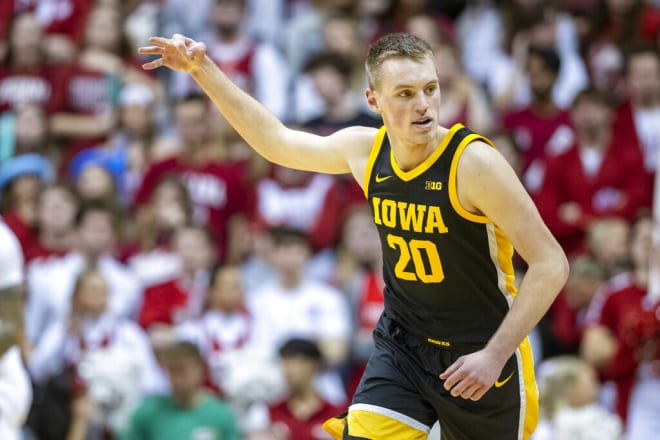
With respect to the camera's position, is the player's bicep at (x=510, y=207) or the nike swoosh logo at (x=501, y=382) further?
the nike swoosh logo at (x=501, y=382)

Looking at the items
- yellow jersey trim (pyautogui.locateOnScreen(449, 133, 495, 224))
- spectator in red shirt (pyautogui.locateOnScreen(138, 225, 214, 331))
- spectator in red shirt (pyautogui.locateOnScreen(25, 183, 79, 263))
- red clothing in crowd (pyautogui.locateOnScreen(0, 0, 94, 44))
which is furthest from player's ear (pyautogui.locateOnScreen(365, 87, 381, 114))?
red clothing in crowd (pyautogui.locateOnScreen(0, 0, 94, 44))

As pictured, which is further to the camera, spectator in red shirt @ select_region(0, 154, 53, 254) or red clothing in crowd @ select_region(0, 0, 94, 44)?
red clothing in crowd @ select_region(0, 0, 94, 44)

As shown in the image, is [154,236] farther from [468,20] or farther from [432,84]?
[432,84]

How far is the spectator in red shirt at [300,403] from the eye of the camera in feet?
28.7

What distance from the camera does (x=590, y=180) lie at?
410 inches

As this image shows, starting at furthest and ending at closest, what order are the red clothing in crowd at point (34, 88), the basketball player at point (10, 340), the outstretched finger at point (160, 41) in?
the red clothing in crowd at point (34, 88)
the basketball player at point (10, 340)
the outstretched finger at point (160, 41)

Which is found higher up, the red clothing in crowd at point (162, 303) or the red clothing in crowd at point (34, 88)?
the red clothing in crowd at point (34, 88)

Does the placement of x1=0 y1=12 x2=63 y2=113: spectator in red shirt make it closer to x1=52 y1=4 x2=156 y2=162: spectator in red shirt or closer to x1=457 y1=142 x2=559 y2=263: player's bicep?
x1=52 y1=4 x2=156 y2=162: spectator in red shirt

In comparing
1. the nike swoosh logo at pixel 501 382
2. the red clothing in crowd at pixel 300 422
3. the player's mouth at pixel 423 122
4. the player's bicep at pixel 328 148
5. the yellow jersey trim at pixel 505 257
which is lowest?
the red clothing in crowd at pixel 300 422

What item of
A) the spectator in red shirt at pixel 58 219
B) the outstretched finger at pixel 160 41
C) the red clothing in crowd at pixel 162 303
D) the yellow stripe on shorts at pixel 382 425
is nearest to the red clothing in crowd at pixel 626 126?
the red clothing in crowd at pixel 162 303

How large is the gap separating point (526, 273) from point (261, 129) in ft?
5.06

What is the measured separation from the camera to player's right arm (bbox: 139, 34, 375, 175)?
565 cm

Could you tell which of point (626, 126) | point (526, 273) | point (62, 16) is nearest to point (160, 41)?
point (526, 273)

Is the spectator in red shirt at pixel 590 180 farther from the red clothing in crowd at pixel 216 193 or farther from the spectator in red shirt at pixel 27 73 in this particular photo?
the spectator in red shirt at pixel 27 73
